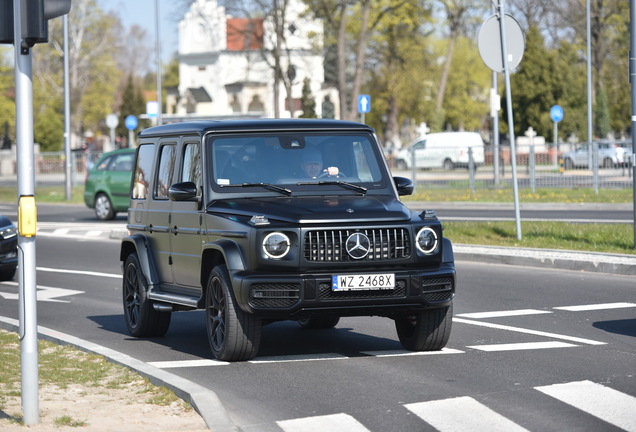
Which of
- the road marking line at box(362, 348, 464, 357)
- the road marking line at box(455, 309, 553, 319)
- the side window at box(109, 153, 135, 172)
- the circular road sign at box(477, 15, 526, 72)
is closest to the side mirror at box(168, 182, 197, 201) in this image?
the road marking line at box(362, 348, 464, 357)

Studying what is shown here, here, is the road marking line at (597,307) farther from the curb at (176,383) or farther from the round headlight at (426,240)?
the curb at (176,383)

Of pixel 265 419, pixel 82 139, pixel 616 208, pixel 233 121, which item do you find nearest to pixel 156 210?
pixel 233 121

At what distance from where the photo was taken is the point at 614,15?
214ft

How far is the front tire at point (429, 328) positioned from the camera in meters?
9.59

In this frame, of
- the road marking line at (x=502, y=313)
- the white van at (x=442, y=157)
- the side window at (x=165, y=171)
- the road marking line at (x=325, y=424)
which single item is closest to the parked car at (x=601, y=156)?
the white van at (x=442, y=157)

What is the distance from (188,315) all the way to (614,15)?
5581cm

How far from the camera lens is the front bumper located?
29.0ft

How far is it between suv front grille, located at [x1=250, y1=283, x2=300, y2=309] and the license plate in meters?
0.29

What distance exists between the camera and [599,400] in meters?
7.55

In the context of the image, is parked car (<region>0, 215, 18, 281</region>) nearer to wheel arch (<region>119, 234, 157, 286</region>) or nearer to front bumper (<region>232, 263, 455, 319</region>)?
wheel arch (<region>119, 234, 157, 286</region>)

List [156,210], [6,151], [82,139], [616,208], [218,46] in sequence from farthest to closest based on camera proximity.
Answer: [82,139]
[218,46]
[6,151]
[616,208]
[156,210]

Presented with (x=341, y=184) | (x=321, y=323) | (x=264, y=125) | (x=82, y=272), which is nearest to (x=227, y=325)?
(x=341, y=184)

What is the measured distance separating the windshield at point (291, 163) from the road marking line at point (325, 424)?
9.84 feet

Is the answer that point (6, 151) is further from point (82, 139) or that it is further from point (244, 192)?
point (244, 192)
